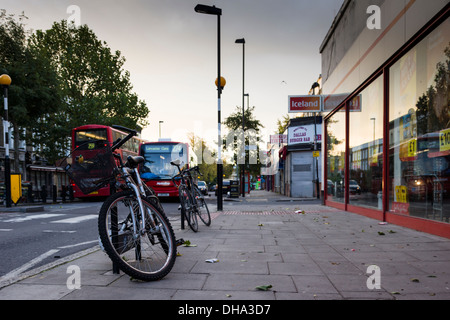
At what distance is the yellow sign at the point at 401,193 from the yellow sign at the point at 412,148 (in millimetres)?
729

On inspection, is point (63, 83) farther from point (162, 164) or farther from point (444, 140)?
point (444, 140)

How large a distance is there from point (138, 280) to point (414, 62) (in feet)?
21.2

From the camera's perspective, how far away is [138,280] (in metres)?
3.15

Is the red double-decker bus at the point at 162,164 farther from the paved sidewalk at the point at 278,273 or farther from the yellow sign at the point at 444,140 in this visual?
the yellow sign at the point at 444,140

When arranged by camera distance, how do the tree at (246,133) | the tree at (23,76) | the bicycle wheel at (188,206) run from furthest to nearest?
the tree at (246,133) < the tree at (23,76) < the bicycle wheel at (188,206)

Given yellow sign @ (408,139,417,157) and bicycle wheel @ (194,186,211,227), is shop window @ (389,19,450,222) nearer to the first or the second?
yellow sign @ (408,139,417,157)

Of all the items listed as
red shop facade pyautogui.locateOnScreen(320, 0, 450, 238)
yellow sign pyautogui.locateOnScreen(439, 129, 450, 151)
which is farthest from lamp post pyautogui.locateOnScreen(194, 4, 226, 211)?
yellow sign pyautogui.locateOnScreen(439, 129, 450, 151)

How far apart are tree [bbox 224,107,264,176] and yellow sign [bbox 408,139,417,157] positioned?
24706 millimetres

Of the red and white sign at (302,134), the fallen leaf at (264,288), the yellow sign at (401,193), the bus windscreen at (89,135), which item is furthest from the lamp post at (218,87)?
the red and white sign at (302,134)

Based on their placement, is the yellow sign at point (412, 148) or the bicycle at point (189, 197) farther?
the yellow sign at point (412, 148)

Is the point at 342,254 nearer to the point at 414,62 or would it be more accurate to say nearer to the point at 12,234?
the point at 414,62

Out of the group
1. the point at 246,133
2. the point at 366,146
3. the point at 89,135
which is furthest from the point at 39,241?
the point at 246,133

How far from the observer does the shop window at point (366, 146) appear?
8594 mm
